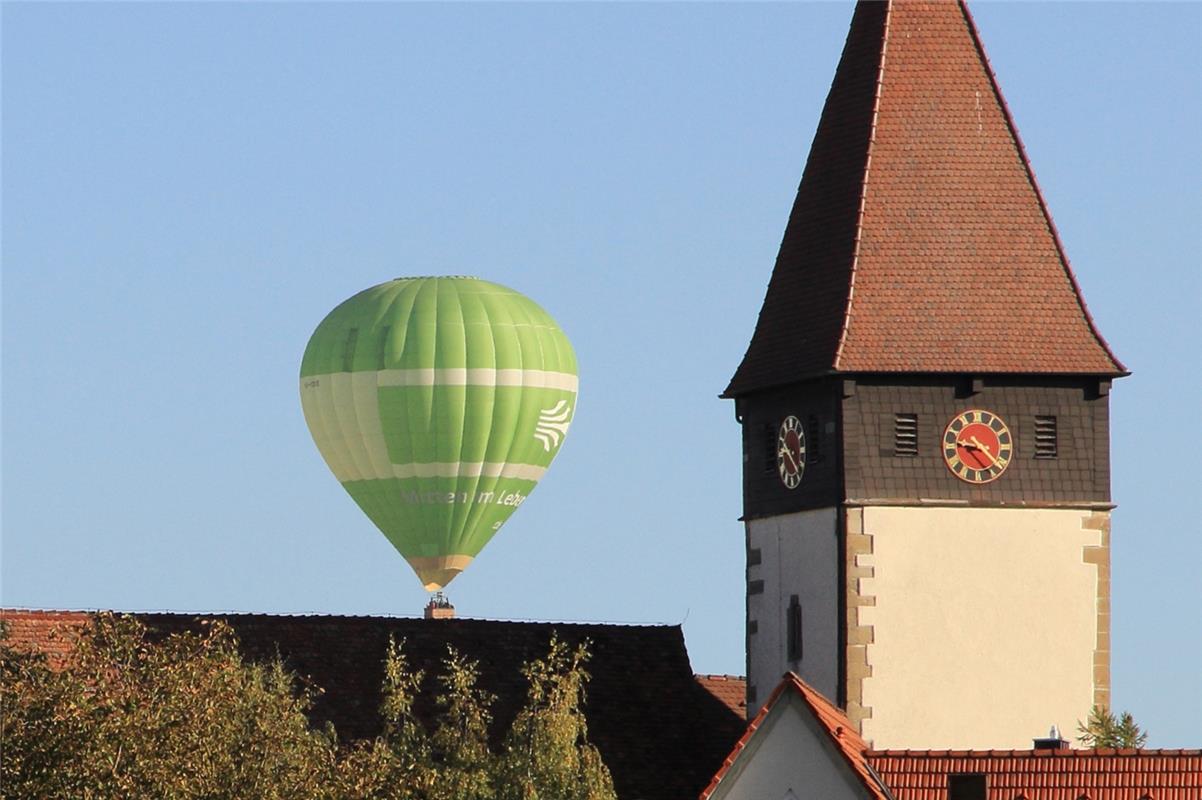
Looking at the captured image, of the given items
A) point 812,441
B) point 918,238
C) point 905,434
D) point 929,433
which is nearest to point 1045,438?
point 929,433

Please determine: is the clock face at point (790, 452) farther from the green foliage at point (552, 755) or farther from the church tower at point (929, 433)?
the green foliage at point (552, 755)

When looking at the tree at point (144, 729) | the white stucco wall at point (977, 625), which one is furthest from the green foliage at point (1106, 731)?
the tree at point (144, 729)

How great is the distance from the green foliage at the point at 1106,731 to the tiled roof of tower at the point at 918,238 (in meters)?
4.80

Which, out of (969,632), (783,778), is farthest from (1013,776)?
(969,632)

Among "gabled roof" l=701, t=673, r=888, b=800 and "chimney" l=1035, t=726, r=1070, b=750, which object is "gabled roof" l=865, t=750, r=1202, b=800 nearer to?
"gabled roof" l=701, t=673, r=888, b=800

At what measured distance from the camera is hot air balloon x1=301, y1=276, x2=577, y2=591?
79.7m

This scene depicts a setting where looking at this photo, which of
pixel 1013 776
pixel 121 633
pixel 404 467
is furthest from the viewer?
pixel 404 467

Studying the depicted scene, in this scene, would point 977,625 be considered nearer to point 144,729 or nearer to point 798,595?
point 798,595

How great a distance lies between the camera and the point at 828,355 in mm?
58219

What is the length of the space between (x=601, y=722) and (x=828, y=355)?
6220 millimetres

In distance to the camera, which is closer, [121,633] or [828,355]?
[121,633]

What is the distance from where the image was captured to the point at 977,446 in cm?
5803

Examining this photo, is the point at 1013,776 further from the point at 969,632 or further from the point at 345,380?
the point at 345,380


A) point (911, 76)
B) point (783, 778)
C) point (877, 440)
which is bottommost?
point (783, 778)
